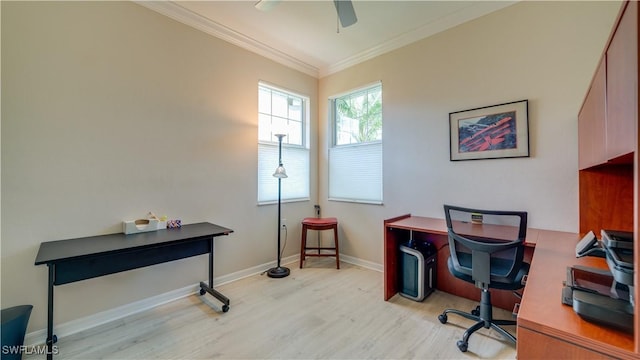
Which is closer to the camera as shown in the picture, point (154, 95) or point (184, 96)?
point (154, 95)

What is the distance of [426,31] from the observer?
2887mm

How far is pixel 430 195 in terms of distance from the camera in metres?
2.90

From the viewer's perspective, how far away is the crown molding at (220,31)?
2475mm

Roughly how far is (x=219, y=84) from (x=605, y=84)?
3014 millimetres

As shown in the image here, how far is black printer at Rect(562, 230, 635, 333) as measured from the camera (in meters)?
0.76

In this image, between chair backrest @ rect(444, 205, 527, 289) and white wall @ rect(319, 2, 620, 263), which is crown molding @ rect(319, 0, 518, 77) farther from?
chair backrest @ rect(444, 205, 527, 289)

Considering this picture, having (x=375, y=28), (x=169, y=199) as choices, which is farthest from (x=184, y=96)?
(x=375, y=28)

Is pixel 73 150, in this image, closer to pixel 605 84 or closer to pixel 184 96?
pixel 184 96

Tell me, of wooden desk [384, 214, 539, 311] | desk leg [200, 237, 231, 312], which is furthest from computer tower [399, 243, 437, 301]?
desk leg [200, 237, 231, 312]

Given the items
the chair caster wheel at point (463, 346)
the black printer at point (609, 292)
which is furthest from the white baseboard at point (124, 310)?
the black printer at point (609, 292)

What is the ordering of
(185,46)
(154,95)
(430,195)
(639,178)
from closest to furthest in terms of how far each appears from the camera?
(639,178), (154,95), (185,46), (430,195)

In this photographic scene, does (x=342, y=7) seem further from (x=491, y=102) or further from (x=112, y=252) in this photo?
(x=112, y=252)

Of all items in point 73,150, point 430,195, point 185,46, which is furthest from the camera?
point 430,195

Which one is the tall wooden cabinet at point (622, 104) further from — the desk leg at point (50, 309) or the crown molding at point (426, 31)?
the desk leg at point (50, 309)
